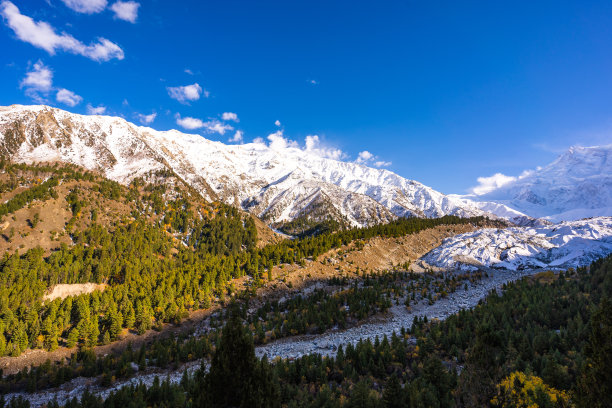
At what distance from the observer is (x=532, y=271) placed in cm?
7862

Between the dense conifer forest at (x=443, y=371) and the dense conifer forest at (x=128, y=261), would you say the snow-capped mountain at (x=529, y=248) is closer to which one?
the dense conifer forest at (x=128, y=261)

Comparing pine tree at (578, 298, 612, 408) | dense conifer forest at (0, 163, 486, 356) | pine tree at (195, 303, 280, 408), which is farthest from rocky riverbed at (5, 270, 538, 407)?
pine tree at (578, 298, 612, 408)

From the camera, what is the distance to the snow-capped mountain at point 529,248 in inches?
3223

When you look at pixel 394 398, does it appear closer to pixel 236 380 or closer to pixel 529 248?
pixel 236 380

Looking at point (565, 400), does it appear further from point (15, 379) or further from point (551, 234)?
point (551, 234)

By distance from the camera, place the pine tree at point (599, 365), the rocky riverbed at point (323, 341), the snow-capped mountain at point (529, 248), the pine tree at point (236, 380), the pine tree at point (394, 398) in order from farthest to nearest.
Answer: the snow-capped mountain at point (529, 248)
the rocky riverbed at point (323, 341)
the pine tree at point (394, 398)
the pine tree at point (236, 380)
the pine tree at point (599, 365)

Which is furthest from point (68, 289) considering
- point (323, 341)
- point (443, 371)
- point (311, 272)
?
point (443, 371)

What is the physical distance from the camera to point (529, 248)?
297ft

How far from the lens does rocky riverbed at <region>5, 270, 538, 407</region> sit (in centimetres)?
3188

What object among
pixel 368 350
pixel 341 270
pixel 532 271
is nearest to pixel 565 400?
pixel 368 350

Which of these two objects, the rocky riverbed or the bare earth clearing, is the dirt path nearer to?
the rocky riverbed

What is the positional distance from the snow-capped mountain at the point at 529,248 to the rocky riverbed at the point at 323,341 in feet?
62.9


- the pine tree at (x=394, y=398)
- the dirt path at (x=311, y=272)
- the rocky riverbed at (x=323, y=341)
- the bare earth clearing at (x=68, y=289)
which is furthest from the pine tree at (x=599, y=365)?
the bare earth clearing at (x=68, y=289)

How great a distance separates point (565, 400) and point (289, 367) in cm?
2015
